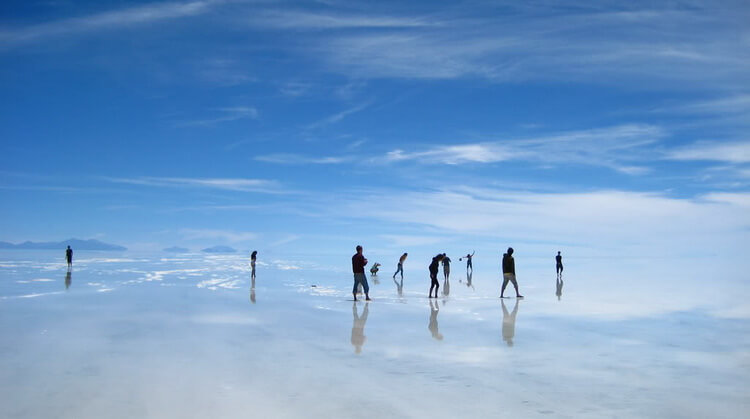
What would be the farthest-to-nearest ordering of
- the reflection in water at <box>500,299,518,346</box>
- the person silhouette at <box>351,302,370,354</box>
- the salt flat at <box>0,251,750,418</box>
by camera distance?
the reflection in water at <box>500,299,518,346</box> → the person silhouette at <box>351,302,370,354</box> → the salt flat at <box>0,251,750,418</box>

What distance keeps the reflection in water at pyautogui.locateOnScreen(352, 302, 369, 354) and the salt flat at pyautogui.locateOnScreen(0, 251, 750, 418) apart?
0.18ft

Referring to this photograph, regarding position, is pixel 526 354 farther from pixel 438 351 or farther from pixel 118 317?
pixel 118 317

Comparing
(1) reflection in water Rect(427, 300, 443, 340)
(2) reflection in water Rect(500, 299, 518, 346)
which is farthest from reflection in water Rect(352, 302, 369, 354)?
(2) reflection in water Rect(500, 299, 518, 346)

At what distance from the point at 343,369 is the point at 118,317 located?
32.3 feet

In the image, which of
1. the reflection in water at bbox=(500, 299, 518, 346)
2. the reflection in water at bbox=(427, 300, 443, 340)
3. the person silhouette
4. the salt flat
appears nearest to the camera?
the salt flat

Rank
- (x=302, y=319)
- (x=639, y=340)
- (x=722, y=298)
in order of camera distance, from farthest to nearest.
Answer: (x=722, y=298)
(x=302, y=319)
(x=639, y=340)

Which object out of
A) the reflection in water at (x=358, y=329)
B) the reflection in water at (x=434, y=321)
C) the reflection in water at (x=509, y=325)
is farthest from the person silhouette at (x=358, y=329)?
the reflection in water at (x=509, y=325)

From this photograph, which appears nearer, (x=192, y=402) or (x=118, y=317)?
(x=192, y=402)

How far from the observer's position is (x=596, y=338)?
12633 millimetres

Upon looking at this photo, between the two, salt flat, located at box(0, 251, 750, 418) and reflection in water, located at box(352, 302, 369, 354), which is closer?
salt flat, located at box(0, 251, 750, 418)

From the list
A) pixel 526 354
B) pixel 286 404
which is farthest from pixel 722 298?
pixel 286 404

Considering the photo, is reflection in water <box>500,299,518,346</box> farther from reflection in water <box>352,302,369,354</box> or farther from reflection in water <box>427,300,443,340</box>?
reflection in water <box>352,302,369,354</box>

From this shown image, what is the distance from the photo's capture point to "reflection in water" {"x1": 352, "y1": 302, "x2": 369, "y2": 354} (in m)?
11.6

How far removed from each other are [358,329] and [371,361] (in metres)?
3.97
